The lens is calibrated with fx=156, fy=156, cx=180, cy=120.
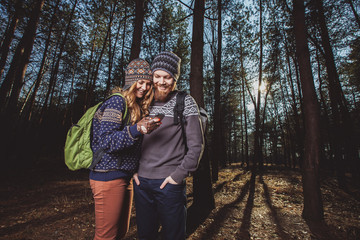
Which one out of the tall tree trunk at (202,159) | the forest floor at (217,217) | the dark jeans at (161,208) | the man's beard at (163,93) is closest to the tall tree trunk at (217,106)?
the forest floor at (217,217)

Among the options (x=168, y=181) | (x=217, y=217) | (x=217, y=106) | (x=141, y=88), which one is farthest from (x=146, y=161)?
(x=217, y=106)

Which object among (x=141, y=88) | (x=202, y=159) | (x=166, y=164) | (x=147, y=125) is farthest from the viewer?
(x=202, y=159)

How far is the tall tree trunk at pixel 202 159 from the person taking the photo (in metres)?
4.39

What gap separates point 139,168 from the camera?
170cm

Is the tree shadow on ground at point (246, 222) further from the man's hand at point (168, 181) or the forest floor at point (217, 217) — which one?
the man's hand at point (168, 181)

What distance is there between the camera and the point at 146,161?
1644 millimetres

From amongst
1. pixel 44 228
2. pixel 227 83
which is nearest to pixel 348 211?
pixel 44 228

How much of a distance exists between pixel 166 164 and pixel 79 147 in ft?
3.13

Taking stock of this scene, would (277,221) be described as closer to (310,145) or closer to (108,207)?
(310,145)

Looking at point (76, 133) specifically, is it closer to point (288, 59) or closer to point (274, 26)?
point (274, 26)

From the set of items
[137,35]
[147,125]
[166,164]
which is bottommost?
[166,164]

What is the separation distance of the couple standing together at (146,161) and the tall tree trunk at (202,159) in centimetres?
277

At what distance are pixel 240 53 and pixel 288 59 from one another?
4.37 metres

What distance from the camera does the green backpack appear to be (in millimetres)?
1625
